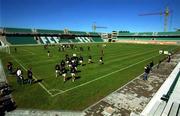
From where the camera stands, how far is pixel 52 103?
44.4 ft

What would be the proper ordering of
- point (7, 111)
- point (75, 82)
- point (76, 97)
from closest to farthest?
point (7, 111) → point (76, 97) → point (75, 82)

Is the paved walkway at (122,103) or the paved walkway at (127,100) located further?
the paved walkway at (127,100)

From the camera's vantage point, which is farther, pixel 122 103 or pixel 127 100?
pixel 127 100

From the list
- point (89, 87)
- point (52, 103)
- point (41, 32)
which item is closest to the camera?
point (52, 103)

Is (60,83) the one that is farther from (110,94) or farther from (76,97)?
(110,94)

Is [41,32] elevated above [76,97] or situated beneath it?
elevated above

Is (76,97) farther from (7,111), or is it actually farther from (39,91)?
(7,111)

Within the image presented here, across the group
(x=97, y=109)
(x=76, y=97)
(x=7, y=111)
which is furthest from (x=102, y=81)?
(x=7, y=111)

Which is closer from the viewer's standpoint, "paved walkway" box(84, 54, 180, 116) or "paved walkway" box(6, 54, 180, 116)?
"paved walkway" box(6, 54, 180, 116)

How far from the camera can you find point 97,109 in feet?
40.7

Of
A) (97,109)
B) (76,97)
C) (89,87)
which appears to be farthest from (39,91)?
(97,109)

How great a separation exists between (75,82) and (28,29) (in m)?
89.1

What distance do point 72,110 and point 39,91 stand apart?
5.56 metres

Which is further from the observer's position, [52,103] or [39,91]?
[39,91]
